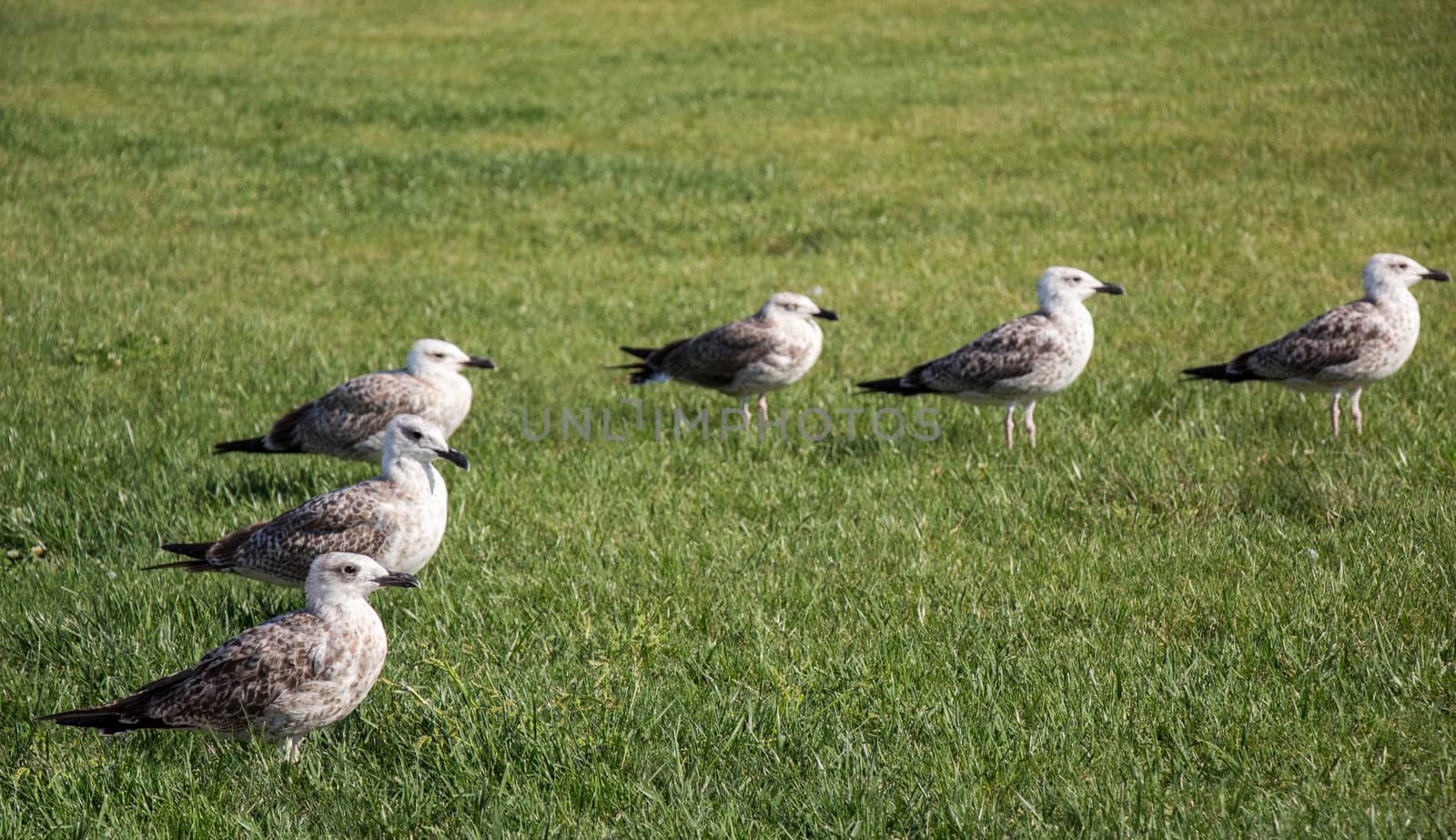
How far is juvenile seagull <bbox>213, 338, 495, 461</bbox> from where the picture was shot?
8.07 m

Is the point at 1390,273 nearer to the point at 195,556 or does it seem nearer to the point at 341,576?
the point at 341,576

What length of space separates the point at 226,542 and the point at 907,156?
642 inches

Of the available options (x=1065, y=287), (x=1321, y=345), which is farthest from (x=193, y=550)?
(x=1321, y=345)

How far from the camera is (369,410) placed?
809cm

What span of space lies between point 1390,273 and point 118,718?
8473 mm

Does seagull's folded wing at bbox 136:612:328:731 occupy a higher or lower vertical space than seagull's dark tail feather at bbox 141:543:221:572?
higher

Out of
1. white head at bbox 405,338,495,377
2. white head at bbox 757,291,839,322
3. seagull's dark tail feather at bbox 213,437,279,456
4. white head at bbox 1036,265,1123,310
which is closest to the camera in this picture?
seagull's dark tail feather at bbox 213,437,279,456

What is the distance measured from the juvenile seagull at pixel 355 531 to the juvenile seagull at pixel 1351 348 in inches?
222

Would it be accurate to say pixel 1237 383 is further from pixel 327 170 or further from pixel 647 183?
pixel 327 170

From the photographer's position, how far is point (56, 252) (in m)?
15.3

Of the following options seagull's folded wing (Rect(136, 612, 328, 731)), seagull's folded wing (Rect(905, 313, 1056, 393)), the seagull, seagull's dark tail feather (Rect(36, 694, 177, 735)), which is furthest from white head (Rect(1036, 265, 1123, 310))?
seagull's dark tail feather (Rect(36, 694, 177, 735))

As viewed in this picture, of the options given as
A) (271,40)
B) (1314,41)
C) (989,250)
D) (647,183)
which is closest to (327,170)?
(647,183)

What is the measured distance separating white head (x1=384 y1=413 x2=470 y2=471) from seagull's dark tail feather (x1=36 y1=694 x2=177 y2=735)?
6.29 feet

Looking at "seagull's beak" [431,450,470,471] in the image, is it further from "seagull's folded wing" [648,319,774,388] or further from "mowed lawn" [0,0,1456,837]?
"seagull's folded wing" [648,319,774,388]
